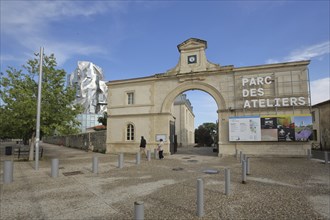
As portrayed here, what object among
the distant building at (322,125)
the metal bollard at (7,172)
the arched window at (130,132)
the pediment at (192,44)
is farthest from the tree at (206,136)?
the metal bollard at (7,172)

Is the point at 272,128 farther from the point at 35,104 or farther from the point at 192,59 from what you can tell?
the point at 35,104

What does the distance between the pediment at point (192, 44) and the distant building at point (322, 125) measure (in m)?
18.9

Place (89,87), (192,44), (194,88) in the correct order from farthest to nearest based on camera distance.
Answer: (89,87)
(192,44)
(194,88)

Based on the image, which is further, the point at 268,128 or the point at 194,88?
the point at 194,88

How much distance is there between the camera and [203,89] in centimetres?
1789

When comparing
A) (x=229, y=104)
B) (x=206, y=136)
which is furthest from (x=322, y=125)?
(x=229, y=104)

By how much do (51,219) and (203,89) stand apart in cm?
1511

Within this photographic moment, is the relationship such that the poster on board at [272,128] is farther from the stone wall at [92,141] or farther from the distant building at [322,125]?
the distant building at [322,125]

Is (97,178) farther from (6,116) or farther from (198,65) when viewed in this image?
(198,65)

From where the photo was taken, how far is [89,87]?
3969 inches

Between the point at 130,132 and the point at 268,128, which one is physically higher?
the point at 268,128

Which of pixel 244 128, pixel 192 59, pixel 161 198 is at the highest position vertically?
pixel 192 59

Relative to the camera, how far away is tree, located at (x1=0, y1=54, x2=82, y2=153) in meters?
12.7

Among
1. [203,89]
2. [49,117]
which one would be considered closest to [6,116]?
[49,117]
